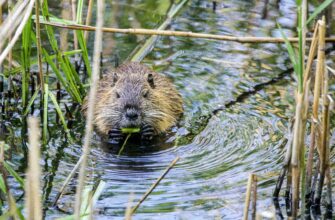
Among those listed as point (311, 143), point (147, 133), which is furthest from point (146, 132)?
point (311, 143)

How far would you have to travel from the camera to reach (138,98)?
5809 mm

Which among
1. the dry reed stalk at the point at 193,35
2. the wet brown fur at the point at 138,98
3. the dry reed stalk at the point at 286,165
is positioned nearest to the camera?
the dry reed stalk at the point at 286,165

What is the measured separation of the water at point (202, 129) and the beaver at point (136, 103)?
133mm

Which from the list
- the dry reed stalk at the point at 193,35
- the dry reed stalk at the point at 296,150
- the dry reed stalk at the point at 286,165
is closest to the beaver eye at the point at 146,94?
the dry reed stalk at the point at 193,35

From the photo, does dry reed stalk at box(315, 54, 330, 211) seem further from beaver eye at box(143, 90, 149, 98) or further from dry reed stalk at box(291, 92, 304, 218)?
beaver eye at box(143, 90, 149, 98)

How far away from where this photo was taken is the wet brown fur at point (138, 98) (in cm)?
587

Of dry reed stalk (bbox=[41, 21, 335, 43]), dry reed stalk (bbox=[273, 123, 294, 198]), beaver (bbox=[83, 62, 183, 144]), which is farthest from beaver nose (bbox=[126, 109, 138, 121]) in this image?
dry reed stalk (bbox=[273, 123, 294, 198])

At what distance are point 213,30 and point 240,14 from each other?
578 millimetres

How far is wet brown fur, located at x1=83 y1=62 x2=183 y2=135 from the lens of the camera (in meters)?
5.87

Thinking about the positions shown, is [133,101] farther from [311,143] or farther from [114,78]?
[311,143]

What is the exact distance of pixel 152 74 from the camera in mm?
6273

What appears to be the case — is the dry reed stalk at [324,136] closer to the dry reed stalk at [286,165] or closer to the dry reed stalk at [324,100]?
the dry reed stalk at [324,100]

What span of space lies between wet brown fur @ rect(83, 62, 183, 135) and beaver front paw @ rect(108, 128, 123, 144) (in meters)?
0.05

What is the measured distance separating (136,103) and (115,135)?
0.93ft
